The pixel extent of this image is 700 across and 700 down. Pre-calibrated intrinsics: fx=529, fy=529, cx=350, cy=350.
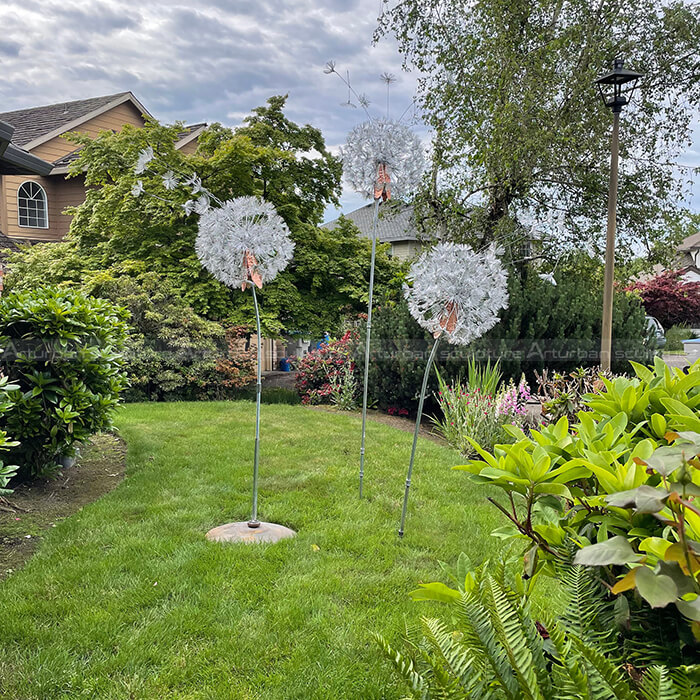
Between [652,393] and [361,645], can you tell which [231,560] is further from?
[652,393]

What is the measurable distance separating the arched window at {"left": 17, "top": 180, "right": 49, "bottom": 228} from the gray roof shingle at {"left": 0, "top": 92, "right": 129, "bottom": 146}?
108 centimetres

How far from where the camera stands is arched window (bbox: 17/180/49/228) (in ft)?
42.7

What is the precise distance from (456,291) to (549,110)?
6.35 metres

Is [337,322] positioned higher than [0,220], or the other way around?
[0,220]

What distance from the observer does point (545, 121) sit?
7965 millimetres

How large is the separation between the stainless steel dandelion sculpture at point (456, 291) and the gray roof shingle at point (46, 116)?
12977 millimetres

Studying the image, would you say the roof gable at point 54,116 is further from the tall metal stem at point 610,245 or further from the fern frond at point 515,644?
the fern frond at point 515,644

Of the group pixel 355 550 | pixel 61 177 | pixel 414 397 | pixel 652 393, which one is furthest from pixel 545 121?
pixel 61 177

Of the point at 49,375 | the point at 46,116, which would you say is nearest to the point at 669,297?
the point at 46,116

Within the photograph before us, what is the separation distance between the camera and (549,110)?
26.8 feet

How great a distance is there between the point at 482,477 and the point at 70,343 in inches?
164

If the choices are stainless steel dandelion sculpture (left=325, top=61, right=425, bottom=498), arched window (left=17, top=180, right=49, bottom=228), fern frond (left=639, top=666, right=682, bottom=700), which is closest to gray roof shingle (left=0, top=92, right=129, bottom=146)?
arched window (left=17, top=180, right=49, bottom=228)

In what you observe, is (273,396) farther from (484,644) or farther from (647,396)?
(484,644)

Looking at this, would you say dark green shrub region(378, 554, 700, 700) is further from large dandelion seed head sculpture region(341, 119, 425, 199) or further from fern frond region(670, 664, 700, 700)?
large dandelion seed head sculpture region(341, 119, 425, 199)
